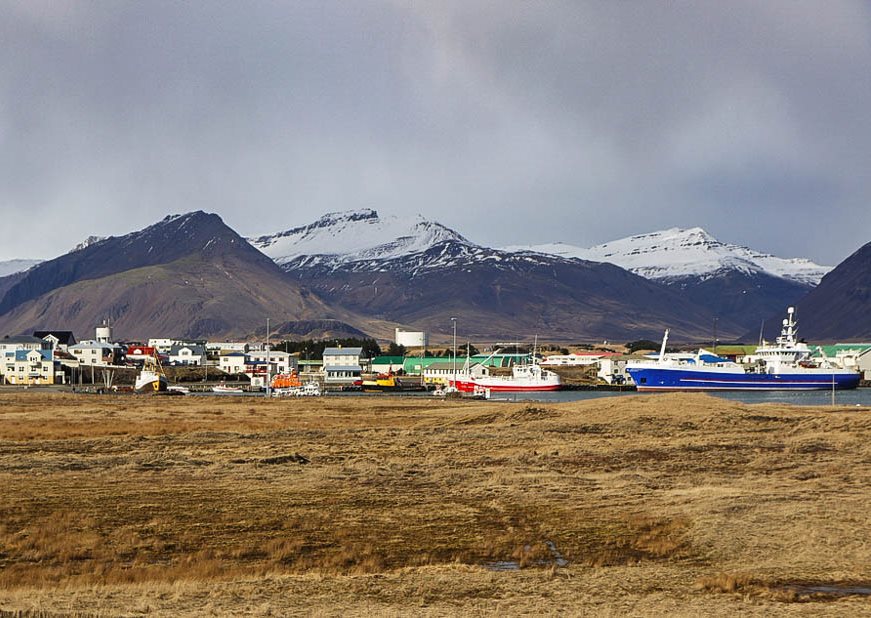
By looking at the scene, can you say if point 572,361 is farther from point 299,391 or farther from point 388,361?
point 299,391

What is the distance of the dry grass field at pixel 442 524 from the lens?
16688 millimetres

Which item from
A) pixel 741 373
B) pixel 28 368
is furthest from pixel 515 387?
pixel 28 368

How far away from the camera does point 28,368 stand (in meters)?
134

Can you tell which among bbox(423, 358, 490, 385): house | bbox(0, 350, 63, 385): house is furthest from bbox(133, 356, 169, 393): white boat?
bbox(0, 350, 63, 385): house

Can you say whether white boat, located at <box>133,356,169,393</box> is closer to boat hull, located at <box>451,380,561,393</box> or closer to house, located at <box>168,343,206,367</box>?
boat hull, located at <box>451,380,561,393</box>

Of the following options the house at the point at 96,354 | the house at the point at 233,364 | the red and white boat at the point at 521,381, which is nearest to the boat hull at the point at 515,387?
the red and white boat at the point at 521,381

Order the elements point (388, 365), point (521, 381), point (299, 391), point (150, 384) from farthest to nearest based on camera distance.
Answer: point (388, 365) → point (521, 381) → point (150, 384) → point (299, 391)

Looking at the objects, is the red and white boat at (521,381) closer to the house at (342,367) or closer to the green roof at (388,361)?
the house at (342,367)

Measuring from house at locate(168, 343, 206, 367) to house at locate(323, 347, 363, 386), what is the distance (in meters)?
24.0

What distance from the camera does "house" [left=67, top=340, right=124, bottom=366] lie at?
16225 cm

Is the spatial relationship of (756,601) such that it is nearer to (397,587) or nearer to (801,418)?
(397,587)

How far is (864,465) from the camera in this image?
101 feet

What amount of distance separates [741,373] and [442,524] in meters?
107

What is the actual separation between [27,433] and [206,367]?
120300mm
